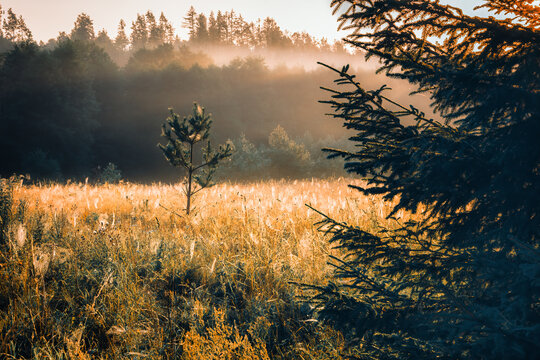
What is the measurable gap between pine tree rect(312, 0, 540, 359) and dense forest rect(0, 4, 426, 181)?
713 inches

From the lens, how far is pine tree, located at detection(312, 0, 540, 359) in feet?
3.66

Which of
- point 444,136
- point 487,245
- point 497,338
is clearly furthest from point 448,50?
point 497,338

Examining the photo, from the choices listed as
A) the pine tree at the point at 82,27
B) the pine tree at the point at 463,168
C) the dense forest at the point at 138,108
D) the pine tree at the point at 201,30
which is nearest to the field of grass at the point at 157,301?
the pine tree at the point at 463,168

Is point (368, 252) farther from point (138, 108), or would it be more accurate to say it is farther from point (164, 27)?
point (164, 27)

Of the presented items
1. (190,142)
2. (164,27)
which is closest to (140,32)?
(164,27)

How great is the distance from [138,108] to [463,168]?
131ft

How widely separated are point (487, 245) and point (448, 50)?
975mm

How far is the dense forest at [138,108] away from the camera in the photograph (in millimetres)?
24281

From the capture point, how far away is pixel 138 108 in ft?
119

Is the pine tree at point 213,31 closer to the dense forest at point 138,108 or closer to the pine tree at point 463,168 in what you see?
the dense forest at point 138,108

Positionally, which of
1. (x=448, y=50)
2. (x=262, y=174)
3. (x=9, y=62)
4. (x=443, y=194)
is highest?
(x=9, y=62)

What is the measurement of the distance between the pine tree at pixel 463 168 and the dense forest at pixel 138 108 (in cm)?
1811

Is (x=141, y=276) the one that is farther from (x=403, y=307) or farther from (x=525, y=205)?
(x=525, y=205)

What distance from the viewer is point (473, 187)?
1.30 meters
